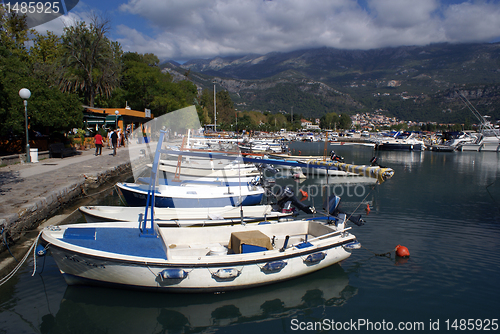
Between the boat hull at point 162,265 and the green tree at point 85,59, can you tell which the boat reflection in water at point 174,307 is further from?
the green tree at point 85,59

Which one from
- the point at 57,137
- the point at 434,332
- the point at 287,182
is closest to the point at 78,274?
the point at 434,332

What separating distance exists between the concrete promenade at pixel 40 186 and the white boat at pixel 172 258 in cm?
300

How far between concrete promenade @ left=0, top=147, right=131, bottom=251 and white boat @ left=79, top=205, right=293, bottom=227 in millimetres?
1705

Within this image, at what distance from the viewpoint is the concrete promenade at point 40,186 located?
8.84 m

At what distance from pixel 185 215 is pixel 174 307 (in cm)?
370

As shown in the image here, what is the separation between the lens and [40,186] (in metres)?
12.4

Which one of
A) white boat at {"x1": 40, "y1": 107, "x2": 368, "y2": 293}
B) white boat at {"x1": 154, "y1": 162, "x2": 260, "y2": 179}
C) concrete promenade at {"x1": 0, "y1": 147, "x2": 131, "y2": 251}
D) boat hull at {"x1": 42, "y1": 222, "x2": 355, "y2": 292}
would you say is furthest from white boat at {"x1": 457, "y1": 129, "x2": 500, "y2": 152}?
boat hull at {"x1": 42, "y1": 222, "x2": 355, "y2": 292}

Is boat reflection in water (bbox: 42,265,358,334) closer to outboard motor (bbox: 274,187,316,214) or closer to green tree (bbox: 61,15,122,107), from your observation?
outboard motor (bbox: 274,187,316,214)

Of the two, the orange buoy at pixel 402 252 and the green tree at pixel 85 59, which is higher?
the green tree at pixel 85 59

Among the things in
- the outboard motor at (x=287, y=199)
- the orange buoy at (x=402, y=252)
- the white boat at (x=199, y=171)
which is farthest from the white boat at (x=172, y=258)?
the white boat at (x=199, y=171)

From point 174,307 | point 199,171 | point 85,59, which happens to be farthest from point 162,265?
point 85,59

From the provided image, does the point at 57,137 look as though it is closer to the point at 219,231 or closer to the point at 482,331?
the point at 219,231

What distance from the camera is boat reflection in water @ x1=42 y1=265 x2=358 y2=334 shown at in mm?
5980

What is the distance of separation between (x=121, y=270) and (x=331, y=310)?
453 cm
